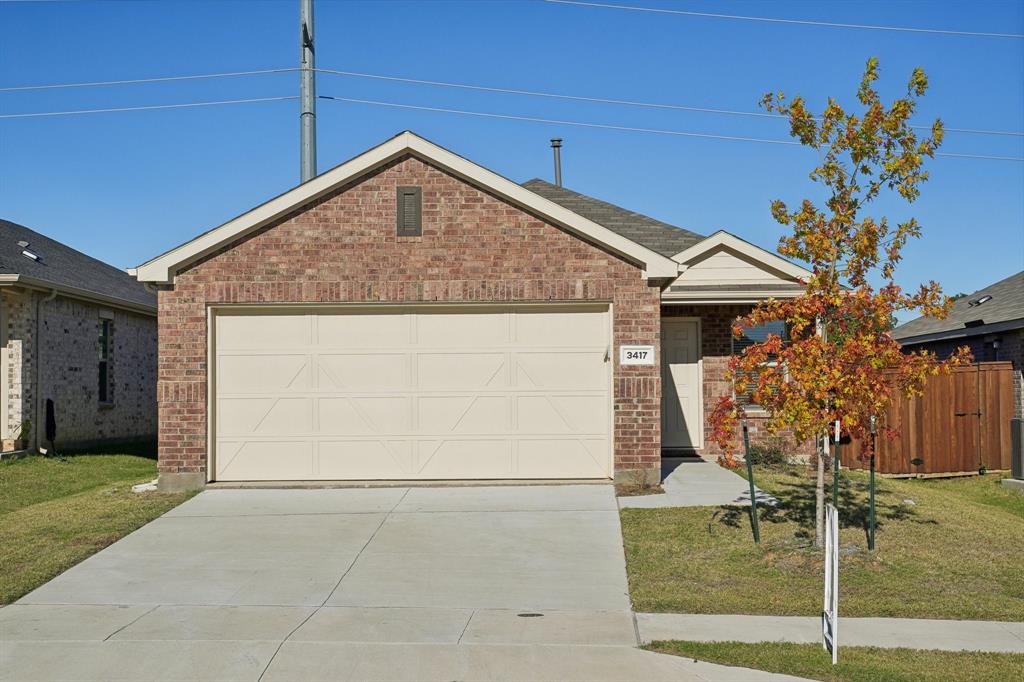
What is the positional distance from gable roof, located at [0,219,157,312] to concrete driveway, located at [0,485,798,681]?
25.4 ft

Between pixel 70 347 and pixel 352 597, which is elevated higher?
pixel 70 347

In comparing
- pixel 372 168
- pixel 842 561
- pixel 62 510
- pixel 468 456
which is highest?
pixel 372 168

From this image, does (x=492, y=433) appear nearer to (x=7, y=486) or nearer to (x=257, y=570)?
(x=257, y=570)

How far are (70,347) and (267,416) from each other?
26.6 feet

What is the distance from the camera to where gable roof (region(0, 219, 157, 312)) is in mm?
18109

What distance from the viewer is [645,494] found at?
42.3 ft

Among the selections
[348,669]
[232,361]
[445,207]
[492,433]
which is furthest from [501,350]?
[348,669]

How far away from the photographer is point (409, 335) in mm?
13711

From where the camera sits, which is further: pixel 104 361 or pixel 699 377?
pixel 104 361

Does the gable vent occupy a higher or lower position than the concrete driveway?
higher

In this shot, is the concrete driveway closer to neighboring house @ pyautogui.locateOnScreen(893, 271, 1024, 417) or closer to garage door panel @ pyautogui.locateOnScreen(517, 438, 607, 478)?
garage door panel @ pyautogui.locateOnScreen(517, 438, 607, 478)

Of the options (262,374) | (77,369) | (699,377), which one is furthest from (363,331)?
(77,369)

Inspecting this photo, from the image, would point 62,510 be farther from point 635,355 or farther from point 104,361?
point 104,361

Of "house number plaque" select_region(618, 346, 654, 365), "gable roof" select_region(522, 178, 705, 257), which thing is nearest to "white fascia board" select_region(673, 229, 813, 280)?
"gable roof" select_region(522, 178, 705, 257)
